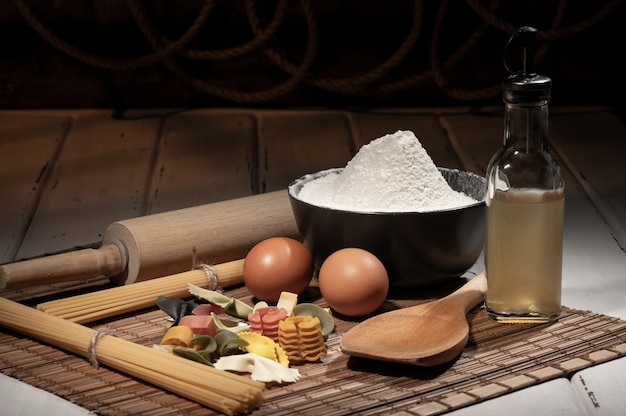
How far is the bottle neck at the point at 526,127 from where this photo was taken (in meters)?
0.90

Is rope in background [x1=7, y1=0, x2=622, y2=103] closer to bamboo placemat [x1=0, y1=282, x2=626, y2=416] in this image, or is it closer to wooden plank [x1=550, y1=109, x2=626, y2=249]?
wooden plank [x1=550, y1=109, x2=626, y2=249]

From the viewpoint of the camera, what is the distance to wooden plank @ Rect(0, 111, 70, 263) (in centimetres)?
131

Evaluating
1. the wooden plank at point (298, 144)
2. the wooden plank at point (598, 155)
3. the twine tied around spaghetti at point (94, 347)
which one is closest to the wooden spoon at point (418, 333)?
the twine tied around spaghetti at point (94, 347)

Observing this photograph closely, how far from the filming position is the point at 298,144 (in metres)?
1.71

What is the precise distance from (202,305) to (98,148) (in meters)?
0.79

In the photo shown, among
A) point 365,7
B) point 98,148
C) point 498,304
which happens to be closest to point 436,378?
point 498,304

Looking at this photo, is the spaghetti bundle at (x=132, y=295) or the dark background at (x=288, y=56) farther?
the dark background at (x=288, y=56)

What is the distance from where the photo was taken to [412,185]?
1004 mm

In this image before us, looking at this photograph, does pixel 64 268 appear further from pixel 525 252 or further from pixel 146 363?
pixel 525 252

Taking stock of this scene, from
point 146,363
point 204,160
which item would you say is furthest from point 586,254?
point 204,160

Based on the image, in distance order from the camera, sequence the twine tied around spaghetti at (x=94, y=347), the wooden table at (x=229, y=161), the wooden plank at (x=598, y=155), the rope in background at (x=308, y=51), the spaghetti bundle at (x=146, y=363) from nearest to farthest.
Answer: the spaghetti bundle at (x=146, y=363) < the twine tied around spaghetti at (x=94, y=347) < the wooden table at (x=229, y=161) < the wooden plank at (x=598, y=155) < the rope in background at (x=308, y=51)

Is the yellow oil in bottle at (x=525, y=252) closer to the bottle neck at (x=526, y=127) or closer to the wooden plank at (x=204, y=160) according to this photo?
the bottle neck at (x=526, y=127)

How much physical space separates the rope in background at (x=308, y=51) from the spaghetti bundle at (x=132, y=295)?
0.82 metres

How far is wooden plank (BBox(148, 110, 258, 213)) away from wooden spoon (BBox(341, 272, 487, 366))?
559 mm
